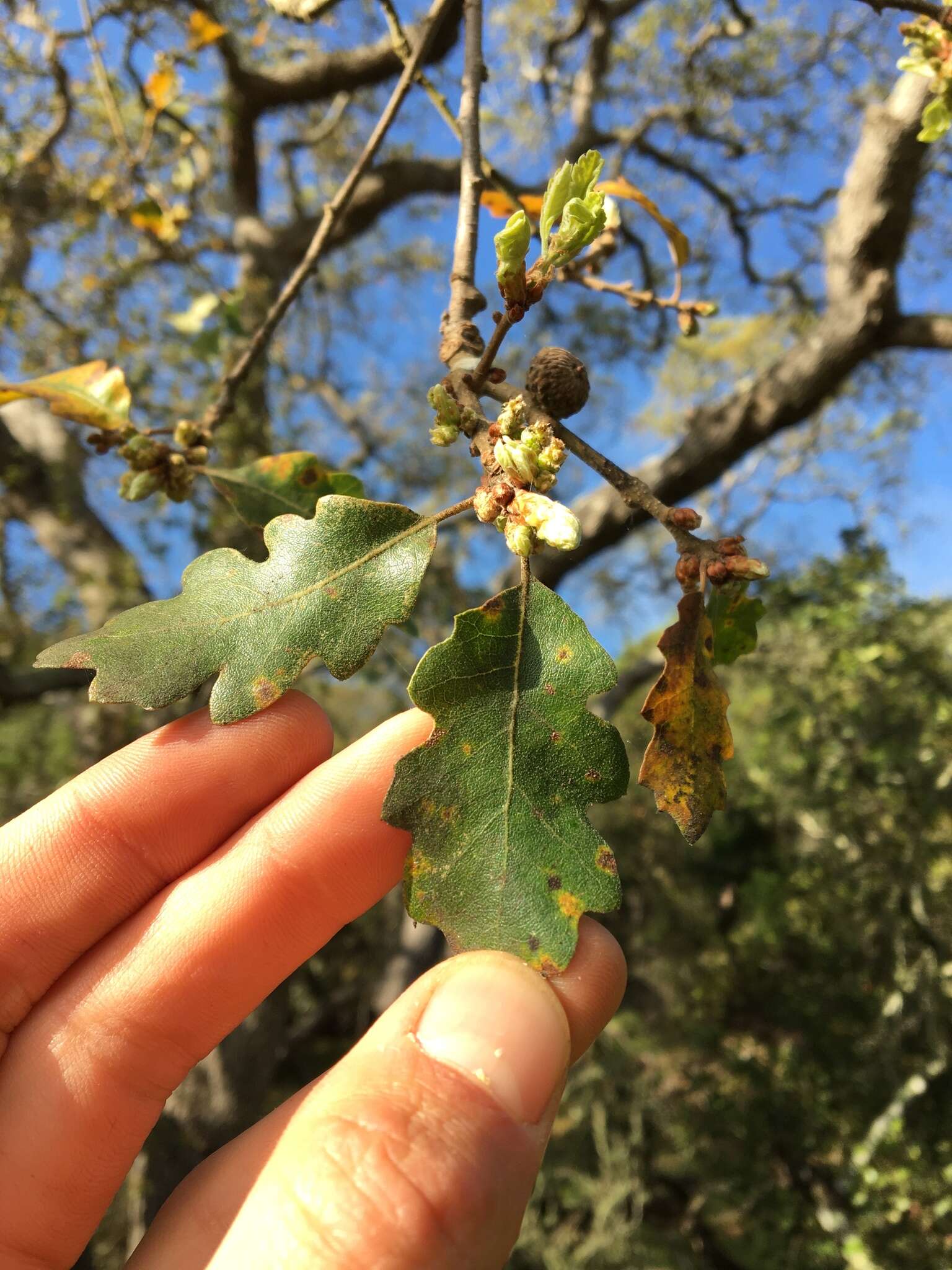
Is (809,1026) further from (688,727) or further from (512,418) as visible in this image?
(512,418)

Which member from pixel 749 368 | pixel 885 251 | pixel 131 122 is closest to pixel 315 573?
pixel 885 251

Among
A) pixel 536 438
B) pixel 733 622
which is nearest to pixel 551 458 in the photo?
pixel 536 438

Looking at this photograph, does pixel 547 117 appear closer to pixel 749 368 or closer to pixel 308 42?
pixel 308 42

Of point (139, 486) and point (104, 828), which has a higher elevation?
point (139, 486)

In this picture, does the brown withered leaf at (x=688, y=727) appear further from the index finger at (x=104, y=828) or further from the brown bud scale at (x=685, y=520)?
the index finger at (x=104, y=828)

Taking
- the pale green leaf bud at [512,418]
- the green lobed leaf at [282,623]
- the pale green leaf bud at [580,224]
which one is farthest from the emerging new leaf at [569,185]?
the green lobed leaf at [282,623]

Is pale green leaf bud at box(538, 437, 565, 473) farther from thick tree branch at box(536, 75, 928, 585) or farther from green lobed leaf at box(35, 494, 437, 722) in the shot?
thick tree branch at box(536, 75, 928, 585)

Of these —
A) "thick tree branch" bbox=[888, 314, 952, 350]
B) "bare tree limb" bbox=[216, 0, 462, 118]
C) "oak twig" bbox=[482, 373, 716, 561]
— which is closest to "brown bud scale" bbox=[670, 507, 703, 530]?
"oak twig" bbox=[482, 373, 716, 561]
